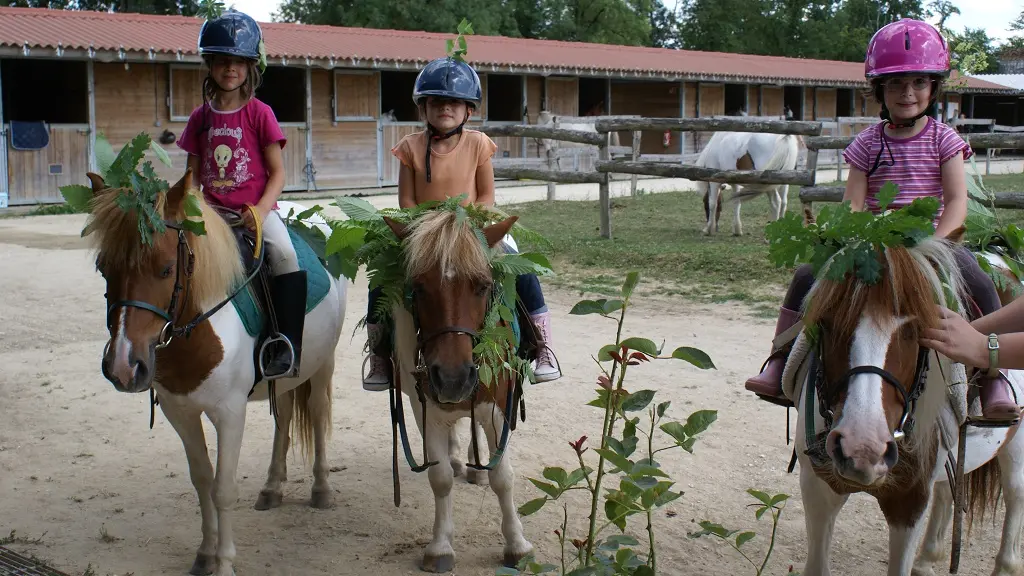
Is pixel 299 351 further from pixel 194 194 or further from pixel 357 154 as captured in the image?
pixel 357 154

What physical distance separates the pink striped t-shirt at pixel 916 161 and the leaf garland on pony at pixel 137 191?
8.25 ft

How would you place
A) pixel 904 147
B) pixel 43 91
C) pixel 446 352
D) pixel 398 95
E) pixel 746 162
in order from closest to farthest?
pixel 446 352 < pixel 904 147 < pixel 746 162 < pixel 43 91 < pixel 398 95

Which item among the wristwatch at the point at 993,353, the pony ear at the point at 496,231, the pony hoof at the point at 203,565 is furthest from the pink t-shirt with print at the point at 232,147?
the wristwatch at the point at 993,353

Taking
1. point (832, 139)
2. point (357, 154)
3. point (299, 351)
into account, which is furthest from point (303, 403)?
point (357, 154)

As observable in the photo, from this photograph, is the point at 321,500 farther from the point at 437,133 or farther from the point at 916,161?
the point at 916,161

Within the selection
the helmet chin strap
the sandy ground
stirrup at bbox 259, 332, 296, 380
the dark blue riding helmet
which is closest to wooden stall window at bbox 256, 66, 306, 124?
the sandy ground

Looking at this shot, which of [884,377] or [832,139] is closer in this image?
[884,377]

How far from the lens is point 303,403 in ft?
16.2

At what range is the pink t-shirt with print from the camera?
14.1ft

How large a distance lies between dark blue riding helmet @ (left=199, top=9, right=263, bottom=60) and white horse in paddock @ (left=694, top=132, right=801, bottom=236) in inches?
378

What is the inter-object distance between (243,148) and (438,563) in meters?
2.03

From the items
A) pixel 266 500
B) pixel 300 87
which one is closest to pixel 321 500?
pixel 266 500

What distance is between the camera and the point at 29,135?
17.1 metres

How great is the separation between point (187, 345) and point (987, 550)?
3.46m
